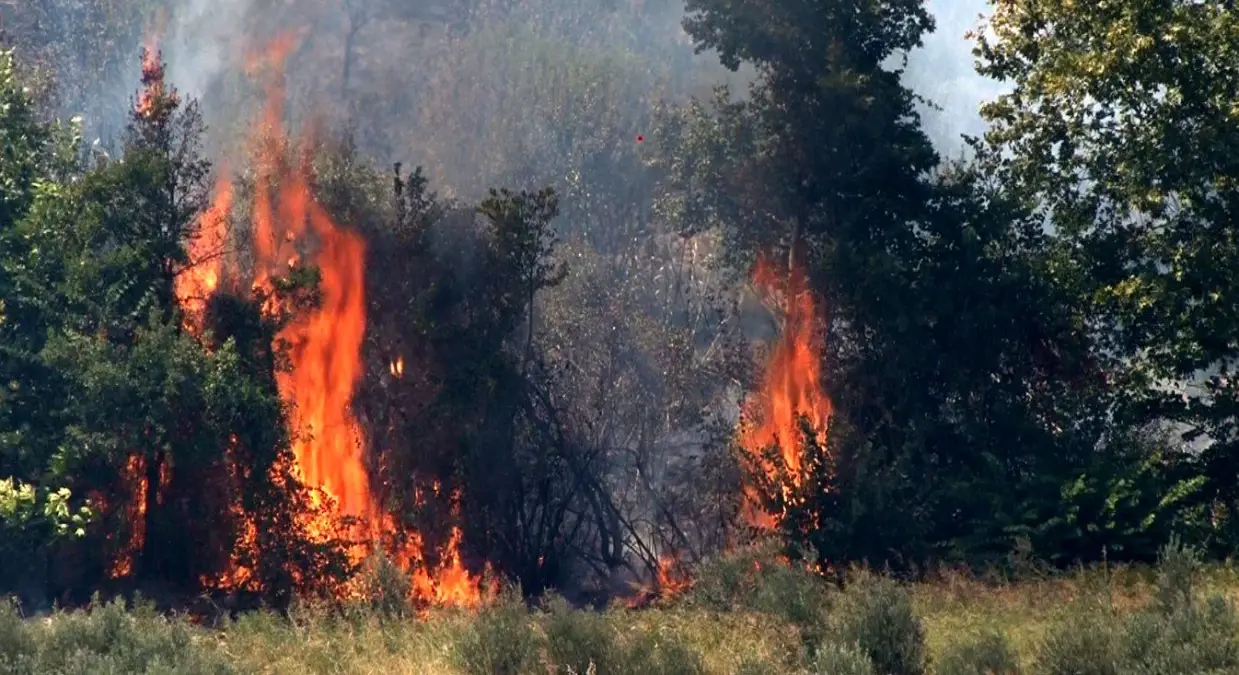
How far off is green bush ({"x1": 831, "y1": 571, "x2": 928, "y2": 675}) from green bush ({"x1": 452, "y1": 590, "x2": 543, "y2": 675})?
3.11 m

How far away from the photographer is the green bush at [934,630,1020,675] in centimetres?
1110

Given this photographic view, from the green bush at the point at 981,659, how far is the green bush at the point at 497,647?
158 inches

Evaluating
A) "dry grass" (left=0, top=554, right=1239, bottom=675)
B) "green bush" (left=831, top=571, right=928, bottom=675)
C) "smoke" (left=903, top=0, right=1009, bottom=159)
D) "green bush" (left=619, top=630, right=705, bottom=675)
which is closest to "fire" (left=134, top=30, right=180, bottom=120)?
"dry grass" (left=0, top=554, right=1239, bottom=675)

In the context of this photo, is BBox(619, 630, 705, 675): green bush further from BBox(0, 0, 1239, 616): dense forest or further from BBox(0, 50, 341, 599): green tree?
BBox(0, 50, 341, 599): green tree

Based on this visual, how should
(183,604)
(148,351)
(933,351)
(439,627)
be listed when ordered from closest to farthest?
(439,627) → (148,351) → (183,604) → (933,351)

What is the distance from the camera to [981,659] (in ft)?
37.5

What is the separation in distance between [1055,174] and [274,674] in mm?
17698

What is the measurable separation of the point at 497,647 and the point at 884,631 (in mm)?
3894

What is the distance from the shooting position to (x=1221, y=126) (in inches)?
807

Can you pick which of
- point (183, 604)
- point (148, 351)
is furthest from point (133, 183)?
point (183, 604)

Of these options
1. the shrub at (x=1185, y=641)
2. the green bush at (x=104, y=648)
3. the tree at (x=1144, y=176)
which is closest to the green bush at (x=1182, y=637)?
the shrub at (x=1185, y=641)

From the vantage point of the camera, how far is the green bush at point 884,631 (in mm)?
11836

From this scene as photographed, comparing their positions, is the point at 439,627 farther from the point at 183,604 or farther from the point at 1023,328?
the point at 1023,328

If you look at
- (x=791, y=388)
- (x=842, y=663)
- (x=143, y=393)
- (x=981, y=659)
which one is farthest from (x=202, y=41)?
(x=842, y=663)
